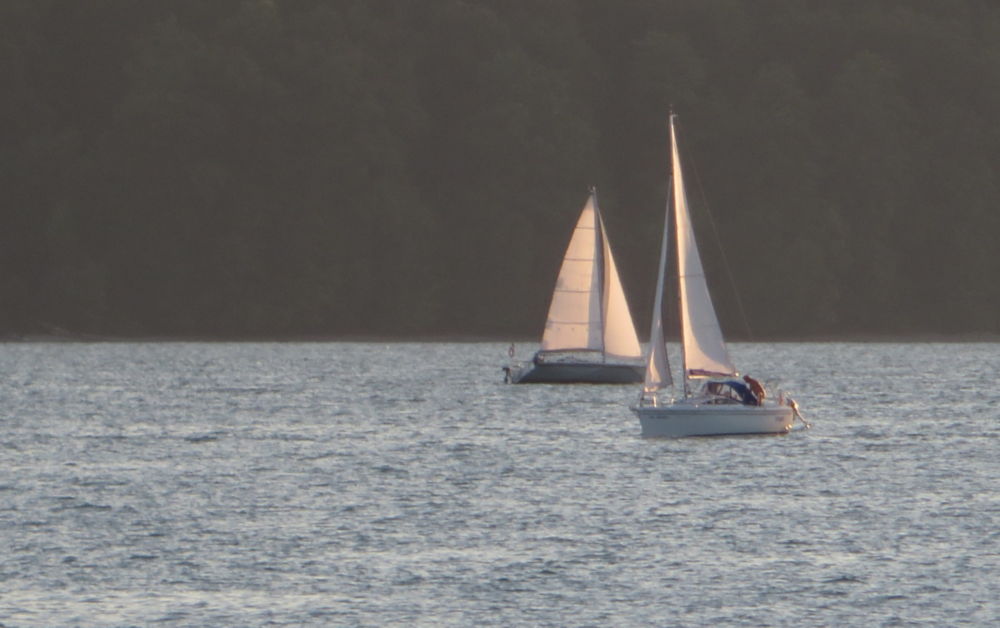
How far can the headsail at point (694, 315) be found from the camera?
232 ft

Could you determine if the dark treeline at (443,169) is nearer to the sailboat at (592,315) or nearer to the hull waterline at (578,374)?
the hull waterline at (578,374)

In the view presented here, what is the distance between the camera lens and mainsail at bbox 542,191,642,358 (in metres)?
104

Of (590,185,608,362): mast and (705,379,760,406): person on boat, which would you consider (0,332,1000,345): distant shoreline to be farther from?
(705,379,760,406): person on boat

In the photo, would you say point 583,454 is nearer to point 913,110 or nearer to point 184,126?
point 184,126

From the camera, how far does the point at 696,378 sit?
232ft

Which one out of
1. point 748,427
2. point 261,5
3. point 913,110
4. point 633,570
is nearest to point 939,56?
point 913,110

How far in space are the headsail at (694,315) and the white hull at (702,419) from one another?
65.5 inches

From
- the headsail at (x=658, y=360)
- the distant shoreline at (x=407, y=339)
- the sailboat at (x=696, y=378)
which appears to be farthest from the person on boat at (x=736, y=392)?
the distant shoreline at (x=407, y=339)

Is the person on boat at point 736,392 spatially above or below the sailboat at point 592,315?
below

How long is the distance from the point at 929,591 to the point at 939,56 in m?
158

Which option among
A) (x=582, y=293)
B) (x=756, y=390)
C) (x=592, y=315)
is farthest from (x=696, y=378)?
(x=582, y=293)

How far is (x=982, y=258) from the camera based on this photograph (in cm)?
18475

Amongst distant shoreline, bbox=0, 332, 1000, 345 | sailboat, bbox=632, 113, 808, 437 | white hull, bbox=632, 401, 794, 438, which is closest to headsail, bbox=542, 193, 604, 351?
sailboat, bbox=632, 113, 808, 437

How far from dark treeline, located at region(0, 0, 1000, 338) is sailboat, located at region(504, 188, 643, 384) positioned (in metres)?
71.7
